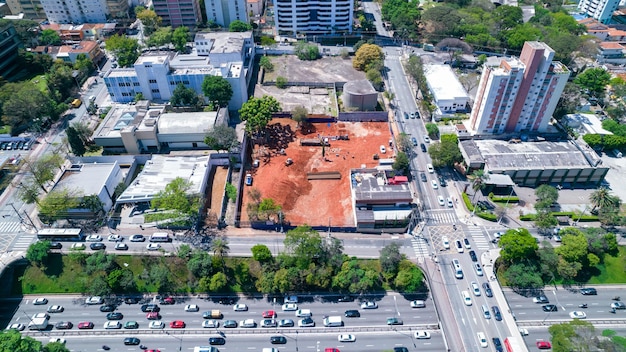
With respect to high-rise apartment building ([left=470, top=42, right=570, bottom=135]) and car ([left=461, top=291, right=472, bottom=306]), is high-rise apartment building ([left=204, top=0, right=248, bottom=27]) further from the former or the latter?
car ([left=461, top=291, right=472, bottom=306])

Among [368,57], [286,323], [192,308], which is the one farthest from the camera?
[368,57]

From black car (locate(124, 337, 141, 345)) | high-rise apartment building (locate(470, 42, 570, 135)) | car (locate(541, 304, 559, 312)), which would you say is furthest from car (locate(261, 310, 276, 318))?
high-rise apartment building (locate(470, 42, 570, 135))

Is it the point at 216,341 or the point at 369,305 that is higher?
the point at 369,305

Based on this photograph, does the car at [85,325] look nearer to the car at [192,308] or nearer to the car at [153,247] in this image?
the car at [192,308]

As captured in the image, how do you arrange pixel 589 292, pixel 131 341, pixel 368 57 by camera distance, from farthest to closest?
pixel 368 57 → pixel 589 292 → pixel 131 341

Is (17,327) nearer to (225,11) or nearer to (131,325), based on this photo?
(131,325)

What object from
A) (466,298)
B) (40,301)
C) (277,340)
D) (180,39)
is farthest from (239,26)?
(466,298)

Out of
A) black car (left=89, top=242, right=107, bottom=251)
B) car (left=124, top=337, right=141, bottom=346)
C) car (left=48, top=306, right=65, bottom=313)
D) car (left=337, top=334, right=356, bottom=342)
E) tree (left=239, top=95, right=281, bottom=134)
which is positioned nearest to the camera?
car (left=124, top=337, right=141, bottom=346)

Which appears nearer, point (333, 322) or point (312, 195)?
point (333, 322)
